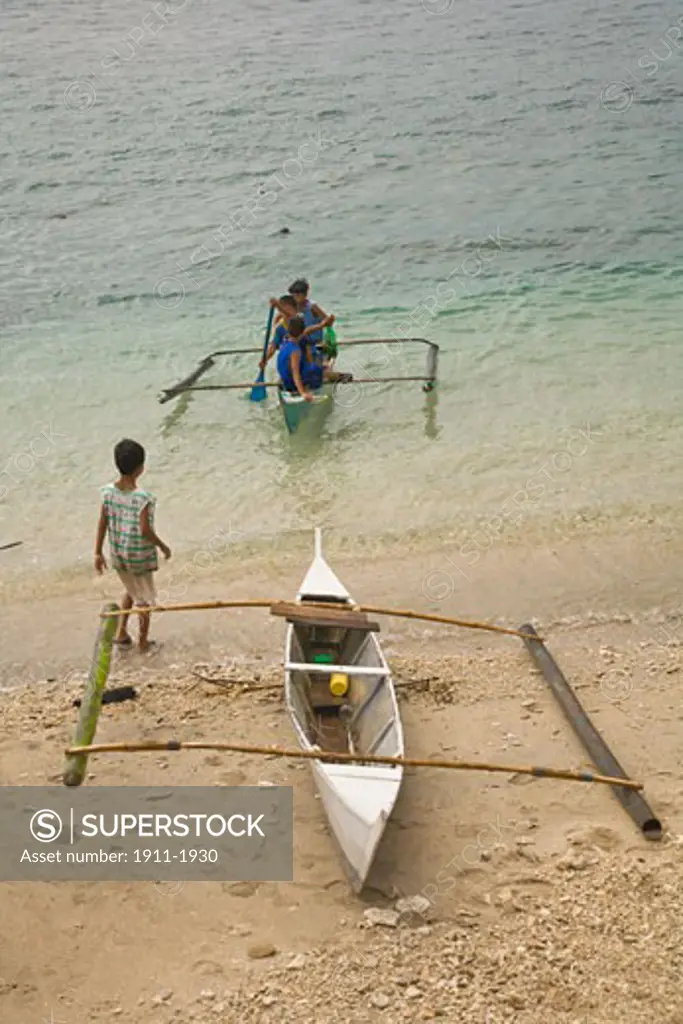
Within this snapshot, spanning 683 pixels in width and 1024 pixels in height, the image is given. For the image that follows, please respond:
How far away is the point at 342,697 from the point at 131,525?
81.7 inches

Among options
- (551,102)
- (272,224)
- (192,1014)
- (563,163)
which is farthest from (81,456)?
(551,102)

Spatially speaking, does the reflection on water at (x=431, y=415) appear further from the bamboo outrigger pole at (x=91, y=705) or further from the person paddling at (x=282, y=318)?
the bamboo outrigger pole at (x=91, y=705)

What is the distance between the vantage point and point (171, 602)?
959cm

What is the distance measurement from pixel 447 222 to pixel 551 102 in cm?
1043

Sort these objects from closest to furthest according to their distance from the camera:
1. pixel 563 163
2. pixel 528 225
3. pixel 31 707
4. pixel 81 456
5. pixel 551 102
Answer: pixel 31 707
pixel 81 456
pixel 528 225
pixel 563 163
pixel 551 102

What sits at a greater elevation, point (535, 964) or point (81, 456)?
point (535, 964)

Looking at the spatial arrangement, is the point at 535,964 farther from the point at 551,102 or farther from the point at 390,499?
the point at 551,102

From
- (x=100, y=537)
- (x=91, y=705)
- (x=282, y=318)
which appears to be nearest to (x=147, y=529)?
(x=100, y=537)

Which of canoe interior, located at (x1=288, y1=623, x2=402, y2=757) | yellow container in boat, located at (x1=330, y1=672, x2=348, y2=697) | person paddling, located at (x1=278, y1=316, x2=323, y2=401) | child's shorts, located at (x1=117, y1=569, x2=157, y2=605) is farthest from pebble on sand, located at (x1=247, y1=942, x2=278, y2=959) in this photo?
person paddling, located at (x1=278, y1=316, x2=323, y2=401)

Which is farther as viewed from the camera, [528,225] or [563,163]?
[563,163]

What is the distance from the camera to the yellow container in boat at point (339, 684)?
737 centimetres

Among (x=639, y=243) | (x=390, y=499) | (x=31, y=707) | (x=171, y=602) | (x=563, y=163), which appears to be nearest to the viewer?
(x=31, y=707)

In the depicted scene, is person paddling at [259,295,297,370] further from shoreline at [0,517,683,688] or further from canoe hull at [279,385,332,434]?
shoreline at [0,517,683,688]

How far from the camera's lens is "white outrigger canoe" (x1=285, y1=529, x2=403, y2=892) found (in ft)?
18.8
